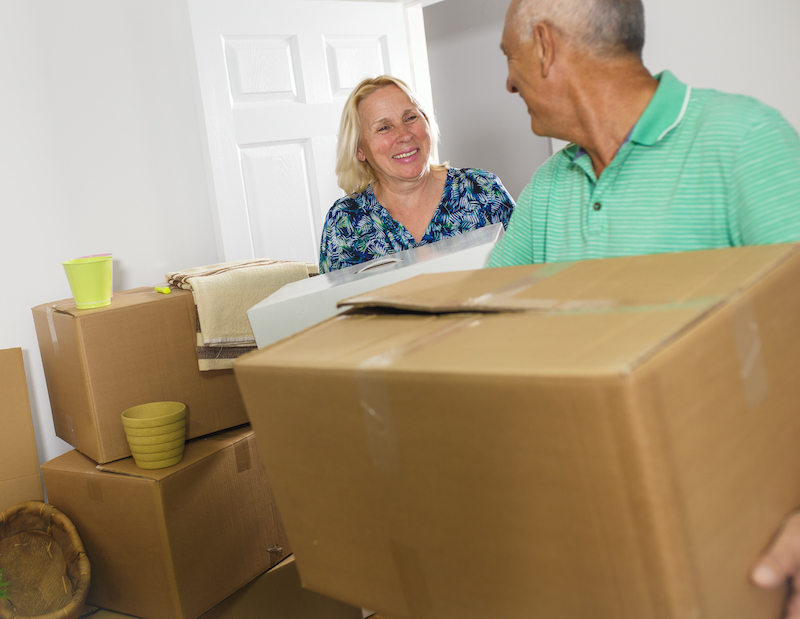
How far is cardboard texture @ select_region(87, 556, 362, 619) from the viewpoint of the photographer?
1568 mm

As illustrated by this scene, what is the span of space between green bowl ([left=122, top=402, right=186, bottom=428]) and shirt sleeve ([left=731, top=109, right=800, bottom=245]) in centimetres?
119

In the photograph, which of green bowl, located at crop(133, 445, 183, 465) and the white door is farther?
the white door

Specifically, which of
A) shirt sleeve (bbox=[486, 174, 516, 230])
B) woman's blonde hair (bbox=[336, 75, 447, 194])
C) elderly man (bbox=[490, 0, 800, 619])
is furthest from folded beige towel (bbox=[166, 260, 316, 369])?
elderly man (bbox=[490, 0, 800, 619])

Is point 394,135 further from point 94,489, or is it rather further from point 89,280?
point 94,489

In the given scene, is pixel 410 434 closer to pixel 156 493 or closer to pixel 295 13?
pixel 156 493

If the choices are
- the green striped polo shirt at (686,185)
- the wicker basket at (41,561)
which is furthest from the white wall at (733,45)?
the wicker basket at (41,561)

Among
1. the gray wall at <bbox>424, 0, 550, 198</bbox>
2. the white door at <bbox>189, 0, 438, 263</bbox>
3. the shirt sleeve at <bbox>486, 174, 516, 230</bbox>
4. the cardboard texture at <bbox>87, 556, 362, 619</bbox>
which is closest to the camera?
the cardboard texture at <bbox>87, 556, 362, 619</bbox>

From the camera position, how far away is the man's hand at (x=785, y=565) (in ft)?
1.59

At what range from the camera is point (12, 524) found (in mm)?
→ 1566

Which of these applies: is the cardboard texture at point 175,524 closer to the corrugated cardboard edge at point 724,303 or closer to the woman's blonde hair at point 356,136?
the woman's blonde hair at point 356,136

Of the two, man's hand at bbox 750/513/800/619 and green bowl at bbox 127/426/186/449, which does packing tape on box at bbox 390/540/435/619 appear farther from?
green bowl at bbox 127/426/186/449

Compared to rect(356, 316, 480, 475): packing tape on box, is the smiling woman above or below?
above

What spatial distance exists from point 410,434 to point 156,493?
3.60 feet

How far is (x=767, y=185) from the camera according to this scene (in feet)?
2.27
